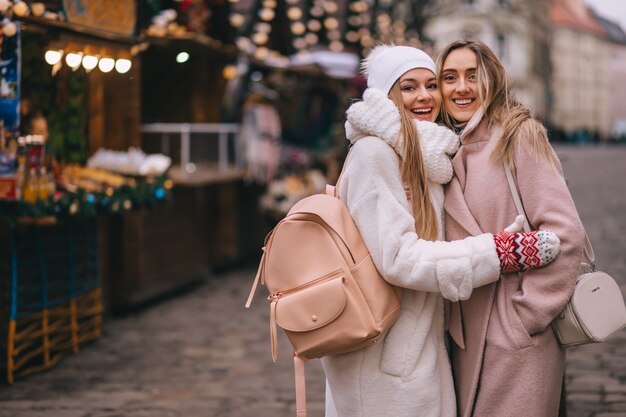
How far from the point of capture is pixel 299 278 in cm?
306

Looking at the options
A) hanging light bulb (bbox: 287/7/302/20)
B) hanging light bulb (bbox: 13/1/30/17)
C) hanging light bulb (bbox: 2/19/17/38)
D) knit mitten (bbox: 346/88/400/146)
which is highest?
hanging light bulb (bbox: 287/7/302/20)

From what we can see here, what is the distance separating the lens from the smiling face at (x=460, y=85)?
329 centimetres

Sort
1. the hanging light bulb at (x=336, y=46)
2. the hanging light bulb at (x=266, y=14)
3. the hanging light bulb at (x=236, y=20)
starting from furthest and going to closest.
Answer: the hanging light bulb at (x=336, y=46) < the hanging light bulb at (x=266, y=14) < the hanging light bulb at (x=236, y=20)

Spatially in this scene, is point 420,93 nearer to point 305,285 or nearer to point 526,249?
point 526,249

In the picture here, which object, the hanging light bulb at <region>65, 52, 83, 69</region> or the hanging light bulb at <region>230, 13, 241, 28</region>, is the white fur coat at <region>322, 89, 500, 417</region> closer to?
the hanging light bulb at <region>65, 52, 83, 69</region>

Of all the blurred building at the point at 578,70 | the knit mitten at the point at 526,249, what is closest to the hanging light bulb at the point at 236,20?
the knit mitten at the point at 526,249

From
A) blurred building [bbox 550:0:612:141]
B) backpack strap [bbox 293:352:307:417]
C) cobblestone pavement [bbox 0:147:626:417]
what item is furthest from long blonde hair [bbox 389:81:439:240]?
blurred building [bbox 550:0:612:141]

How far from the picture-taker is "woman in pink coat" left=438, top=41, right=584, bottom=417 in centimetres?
300

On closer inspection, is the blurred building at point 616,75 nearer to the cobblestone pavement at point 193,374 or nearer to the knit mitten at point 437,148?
the cobblestone pavement at point 193,374

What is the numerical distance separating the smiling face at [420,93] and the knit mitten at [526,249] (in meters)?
0.55

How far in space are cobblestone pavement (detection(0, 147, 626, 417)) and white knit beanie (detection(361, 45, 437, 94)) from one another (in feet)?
4.09

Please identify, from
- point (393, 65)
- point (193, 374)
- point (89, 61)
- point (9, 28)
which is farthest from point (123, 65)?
point (393, 65)

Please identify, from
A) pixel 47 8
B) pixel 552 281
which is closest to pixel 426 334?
pixel 552 281

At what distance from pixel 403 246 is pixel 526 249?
0.40 metres
